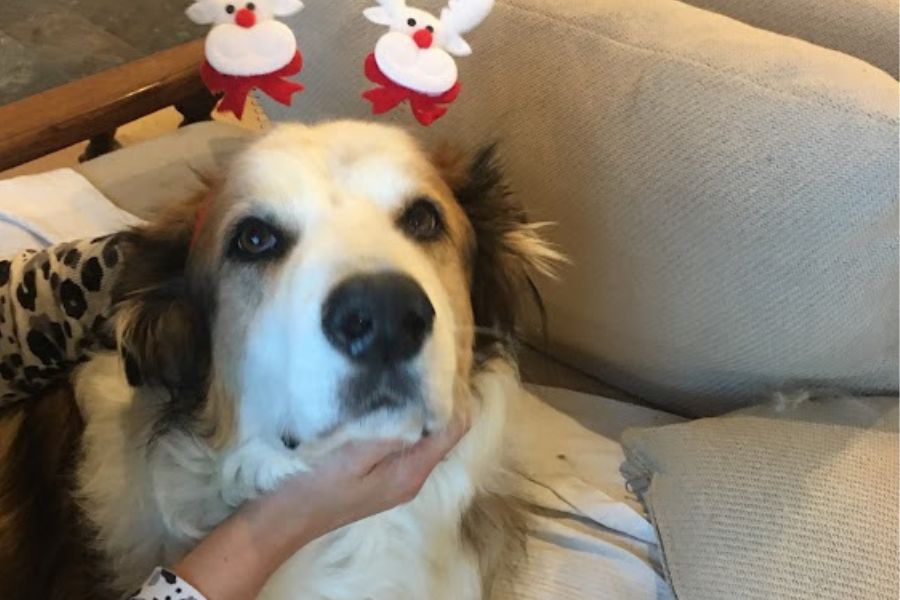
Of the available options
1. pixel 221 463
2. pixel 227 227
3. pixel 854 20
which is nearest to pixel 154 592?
pixel 221 463

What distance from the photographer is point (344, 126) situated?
121 centimetres

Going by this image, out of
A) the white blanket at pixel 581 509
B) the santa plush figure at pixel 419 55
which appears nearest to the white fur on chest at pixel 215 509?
the white blanket at pixel 581 509

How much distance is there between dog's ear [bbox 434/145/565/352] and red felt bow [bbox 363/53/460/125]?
124mm

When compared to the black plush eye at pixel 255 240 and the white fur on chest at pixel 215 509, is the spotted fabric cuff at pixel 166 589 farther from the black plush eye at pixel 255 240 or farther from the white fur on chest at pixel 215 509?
the black plush eye at pixel 255 240

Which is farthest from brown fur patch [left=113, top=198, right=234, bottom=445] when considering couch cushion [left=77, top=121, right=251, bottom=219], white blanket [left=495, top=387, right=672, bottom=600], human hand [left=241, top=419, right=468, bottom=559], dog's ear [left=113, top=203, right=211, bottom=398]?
couch cushion [left=77, top=121, right=251, bottom=219]

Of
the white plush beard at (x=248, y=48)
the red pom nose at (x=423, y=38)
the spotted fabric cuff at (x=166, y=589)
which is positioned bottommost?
the spotted fabric cuff at (x=166, y=589)

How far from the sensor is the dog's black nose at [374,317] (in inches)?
A: 37.2

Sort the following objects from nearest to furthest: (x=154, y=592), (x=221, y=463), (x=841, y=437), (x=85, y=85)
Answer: (x=154, y=592)
(x=221, y=463)
(x=841, y=437)
(x=85, y=85)

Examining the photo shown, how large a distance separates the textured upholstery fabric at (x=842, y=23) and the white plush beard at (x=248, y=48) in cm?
81

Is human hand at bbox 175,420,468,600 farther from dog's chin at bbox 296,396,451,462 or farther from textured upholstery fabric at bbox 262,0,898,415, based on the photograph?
textured upholstery fabric at bbox 262,0,898,415

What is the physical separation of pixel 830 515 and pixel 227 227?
810mm

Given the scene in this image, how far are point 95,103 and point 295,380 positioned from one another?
1025 mm

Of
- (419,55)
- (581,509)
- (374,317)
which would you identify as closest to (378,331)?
(374,317)

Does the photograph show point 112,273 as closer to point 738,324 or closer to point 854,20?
point 738,324
